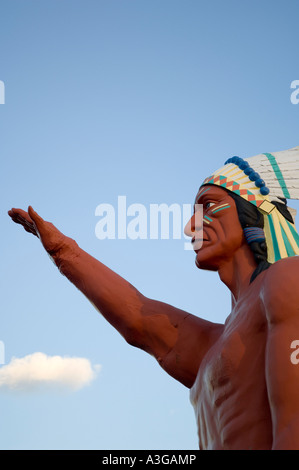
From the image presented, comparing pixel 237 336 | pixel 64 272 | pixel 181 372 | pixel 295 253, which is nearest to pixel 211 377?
pixel 237 336

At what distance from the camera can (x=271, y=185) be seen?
579 cm

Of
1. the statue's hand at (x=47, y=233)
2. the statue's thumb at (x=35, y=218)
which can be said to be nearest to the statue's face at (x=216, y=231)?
the statue's hand at (x=47, y=233)

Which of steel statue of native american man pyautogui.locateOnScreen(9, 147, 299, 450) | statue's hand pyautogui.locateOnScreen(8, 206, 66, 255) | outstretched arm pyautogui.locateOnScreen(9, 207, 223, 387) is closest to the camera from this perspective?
steel statue of native american man pyautogui.locateOnScreen(9, 147, 299, 450)

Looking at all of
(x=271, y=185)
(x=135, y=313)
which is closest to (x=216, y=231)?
(x=271, y=185)

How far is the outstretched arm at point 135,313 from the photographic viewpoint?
5.75 metres

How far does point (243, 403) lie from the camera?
4719 mm

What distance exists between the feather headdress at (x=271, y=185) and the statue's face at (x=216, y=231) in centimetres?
13

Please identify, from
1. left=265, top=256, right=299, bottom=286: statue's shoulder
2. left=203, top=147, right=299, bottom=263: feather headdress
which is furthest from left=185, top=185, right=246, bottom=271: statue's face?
left=265, top=256, right=299, bottom=286: statue's shoulder

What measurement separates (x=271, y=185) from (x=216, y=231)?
57 centimetres

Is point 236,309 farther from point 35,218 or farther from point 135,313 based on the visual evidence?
point 35,218

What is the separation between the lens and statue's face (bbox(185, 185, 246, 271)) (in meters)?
5.59

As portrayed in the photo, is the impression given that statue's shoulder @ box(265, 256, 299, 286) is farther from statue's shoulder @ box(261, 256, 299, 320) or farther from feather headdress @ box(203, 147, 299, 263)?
feather headdress @ box(203, 147, 299, 263)

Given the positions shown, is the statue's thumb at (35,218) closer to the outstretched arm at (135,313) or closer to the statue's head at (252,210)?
the outstretched arm at (135,313)
